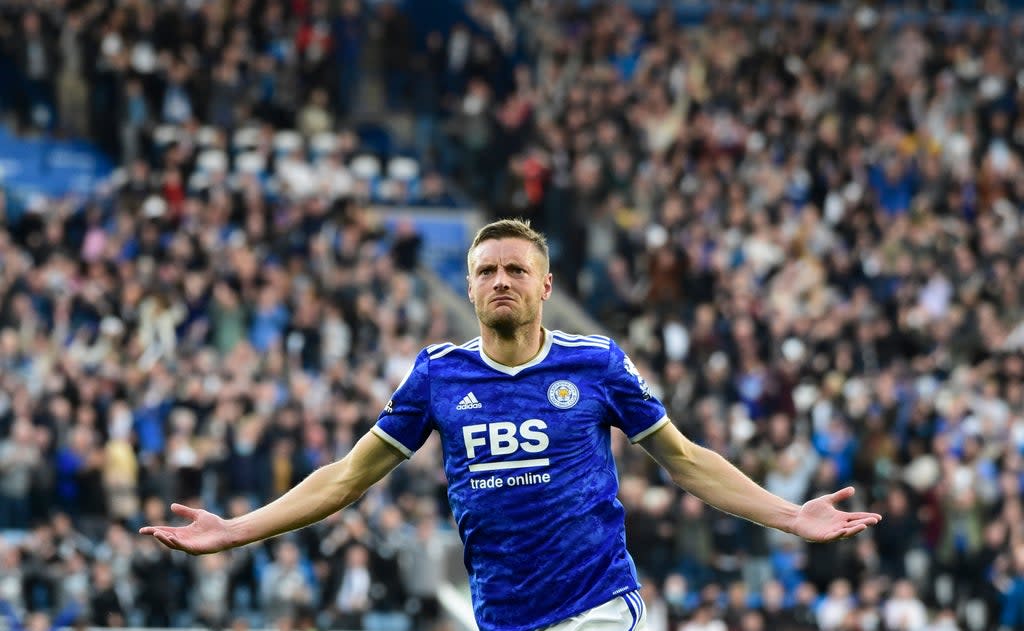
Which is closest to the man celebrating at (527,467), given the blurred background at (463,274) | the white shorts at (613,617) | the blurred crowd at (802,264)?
the white shorts at (613,617)

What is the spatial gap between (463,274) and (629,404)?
681 inches

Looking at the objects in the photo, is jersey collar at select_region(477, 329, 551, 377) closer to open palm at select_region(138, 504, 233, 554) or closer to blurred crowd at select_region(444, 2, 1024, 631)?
open palm at select_region(138, 504, 233, 554)

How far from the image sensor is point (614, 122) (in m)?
25.2

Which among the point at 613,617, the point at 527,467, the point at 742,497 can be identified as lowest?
the point at 613,617

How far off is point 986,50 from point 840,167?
5.38 m

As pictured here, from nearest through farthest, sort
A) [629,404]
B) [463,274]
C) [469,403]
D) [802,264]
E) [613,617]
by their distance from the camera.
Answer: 1. [613,617]
2. [469,403]
3. [629,404]
4. [802,264]
5. [463,274]

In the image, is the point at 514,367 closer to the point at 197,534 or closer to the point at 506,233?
the point at 506,233

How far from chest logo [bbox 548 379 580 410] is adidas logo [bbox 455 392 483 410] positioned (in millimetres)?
255

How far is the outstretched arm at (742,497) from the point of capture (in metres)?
6.38

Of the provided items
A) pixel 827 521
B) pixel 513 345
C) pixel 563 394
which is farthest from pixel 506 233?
pixel 827 521

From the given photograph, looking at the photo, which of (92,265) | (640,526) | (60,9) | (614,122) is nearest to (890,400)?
(640,526)

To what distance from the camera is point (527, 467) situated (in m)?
6.35

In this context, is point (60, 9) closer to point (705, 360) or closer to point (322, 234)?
point (322, 234)

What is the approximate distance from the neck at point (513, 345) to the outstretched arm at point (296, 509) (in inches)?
20.1
